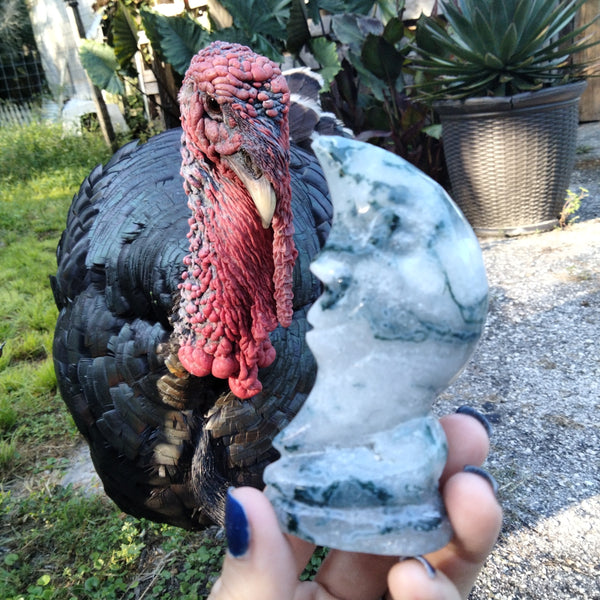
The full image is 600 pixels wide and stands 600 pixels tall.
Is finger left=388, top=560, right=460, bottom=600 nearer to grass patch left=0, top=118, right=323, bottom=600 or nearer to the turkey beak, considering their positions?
the turkey beak

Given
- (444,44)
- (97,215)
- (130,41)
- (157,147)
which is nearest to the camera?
(97,215)

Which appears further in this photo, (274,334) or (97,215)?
(97,215)

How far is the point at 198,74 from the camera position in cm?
153

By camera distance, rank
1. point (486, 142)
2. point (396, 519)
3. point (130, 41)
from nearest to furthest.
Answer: point (396, 519) < point (486, 142) < point (130, 41)

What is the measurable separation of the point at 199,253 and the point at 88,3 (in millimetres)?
10138

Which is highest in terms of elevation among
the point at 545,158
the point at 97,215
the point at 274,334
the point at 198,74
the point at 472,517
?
the point at 198,74

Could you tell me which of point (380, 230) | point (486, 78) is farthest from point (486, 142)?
point (380, 230)

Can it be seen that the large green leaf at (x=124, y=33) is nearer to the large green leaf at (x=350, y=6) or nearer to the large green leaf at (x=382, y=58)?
the large green leaf at (x=350, y=6)

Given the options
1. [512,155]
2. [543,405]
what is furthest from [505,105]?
[543,405]

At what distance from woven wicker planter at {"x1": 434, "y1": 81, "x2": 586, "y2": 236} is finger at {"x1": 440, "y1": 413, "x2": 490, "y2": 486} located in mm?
3722

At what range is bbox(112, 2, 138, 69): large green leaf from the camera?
5.71m

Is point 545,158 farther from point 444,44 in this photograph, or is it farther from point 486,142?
point 444,44

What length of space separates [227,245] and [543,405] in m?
1.92

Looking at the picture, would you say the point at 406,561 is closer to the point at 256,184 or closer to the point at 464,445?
the point at 464,445
